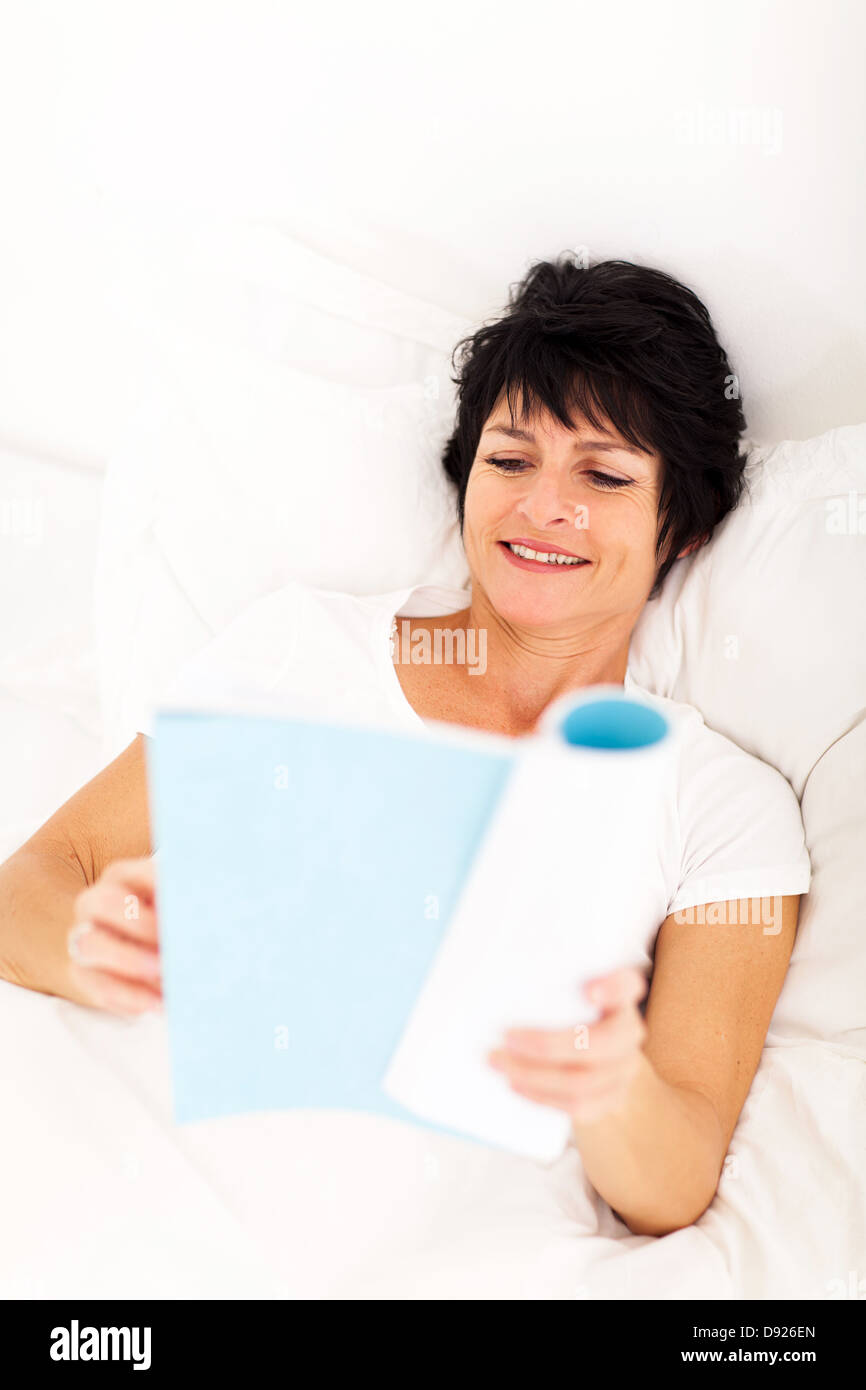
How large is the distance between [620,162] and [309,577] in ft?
2.11

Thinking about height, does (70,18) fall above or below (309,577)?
above

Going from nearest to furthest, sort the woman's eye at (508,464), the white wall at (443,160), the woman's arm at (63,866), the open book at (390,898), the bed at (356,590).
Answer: the open book at (390,898)
the bed at (356,590)
the woman's arm at (63,866)
the woman's eye at (508,464)
the white wall at (443,160)

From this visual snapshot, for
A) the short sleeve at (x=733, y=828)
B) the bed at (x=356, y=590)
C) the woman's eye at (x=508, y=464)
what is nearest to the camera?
the bed at (x=356, y=590)

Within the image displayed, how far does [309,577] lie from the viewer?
1.40m

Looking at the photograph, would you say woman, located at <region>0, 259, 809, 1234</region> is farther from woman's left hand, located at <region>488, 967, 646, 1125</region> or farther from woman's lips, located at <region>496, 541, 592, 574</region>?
woman's left hand, located at <region>488, 967, 646, 1125</region>

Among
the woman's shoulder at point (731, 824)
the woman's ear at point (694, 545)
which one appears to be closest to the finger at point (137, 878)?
the woman's shoulder at point (731, 824)

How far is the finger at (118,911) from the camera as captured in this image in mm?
818

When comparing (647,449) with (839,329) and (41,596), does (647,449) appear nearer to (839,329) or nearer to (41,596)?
(839,329)

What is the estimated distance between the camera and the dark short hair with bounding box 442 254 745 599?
47.8 inches

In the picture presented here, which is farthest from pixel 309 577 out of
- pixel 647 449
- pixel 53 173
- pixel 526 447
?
pixel 53 173

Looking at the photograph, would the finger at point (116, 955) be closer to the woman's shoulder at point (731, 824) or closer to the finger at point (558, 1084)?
the finger at point (558, 1084)

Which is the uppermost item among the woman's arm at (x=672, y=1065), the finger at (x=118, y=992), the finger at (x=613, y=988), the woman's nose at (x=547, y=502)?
the woman's nose at (x=547, y=502)

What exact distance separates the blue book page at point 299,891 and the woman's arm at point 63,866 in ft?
0.84

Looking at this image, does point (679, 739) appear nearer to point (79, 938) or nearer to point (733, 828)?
point (733, 828)
